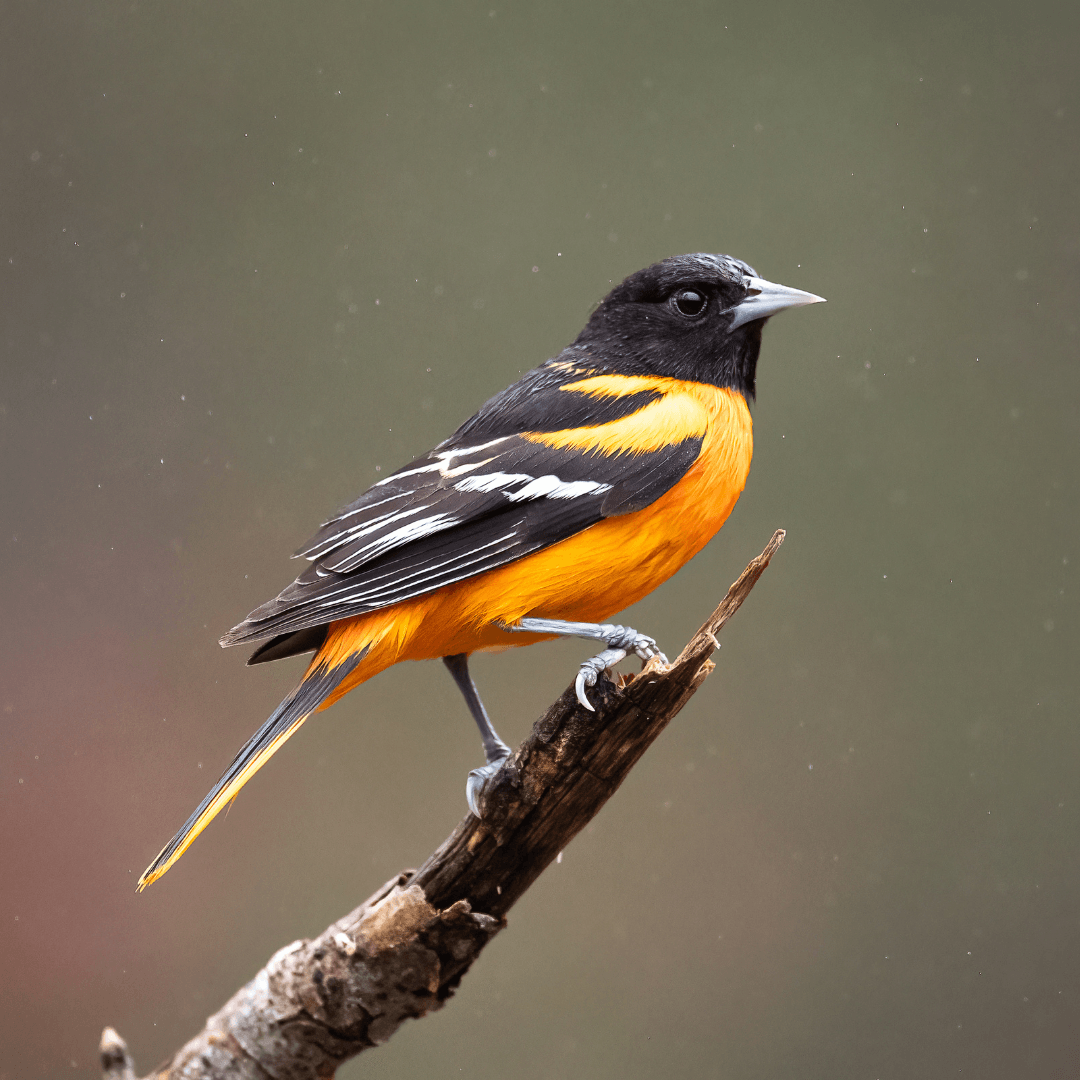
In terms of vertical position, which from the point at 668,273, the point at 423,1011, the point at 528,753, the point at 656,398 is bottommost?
the point at 423,1011

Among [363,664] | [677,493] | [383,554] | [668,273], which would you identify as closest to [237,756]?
[363,664]

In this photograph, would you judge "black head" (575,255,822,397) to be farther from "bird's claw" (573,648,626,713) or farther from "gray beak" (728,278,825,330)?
"bird's claw" (573,648,626,713)

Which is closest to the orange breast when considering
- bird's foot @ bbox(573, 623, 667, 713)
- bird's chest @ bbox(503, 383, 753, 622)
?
bird's chest @ bbox(503, 383, 753, 622)

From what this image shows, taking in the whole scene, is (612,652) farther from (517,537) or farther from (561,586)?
(517,537)

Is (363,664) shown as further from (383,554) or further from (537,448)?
(537,448)

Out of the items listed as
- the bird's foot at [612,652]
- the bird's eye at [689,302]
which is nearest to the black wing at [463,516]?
the bird's foot at [612,652]

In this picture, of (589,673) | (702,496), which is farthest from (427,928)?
(702,496)

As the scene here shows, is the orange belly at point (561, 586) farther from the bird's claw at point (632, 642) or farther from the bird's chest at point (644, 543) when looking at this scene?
the bird's claw at point (632, 642)
